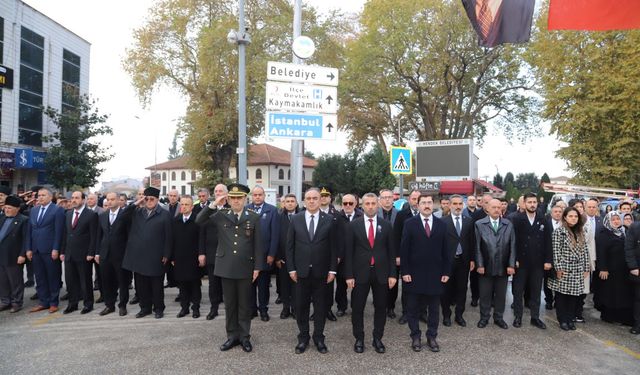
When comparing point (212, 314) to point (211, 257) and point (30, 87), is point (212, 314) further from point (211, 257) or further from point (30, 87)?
point (30, 87)

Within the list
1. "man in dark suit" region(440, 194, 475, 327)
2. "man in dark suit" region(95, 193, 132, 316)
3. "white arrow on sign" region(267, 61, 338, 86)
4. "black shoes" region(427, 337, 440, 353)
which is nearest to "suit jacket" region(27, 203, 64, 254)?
"man in dark suit" region(95, 193, 132, 316)

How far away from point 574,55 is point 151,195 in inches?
806

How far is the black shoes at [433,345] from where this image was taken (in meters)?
4.91

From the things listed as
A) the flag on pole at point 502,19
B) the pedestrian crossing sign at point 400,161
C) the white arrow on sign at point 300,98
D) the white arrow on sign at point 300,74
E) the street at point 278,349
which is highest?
the flag on pole at point 502,19

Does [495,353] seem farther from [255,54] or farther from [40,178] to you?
[40,178]

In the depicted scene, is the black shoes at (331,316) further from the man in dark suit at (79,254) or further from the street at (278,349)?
the man in dark suit at (79,254)

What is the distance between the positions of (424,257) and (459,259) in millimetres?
1478

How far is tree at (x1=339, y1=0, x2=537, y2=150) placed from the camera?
2255 cm

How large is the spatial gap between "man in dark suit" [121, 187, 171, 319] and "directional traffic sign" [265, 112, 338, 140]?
2.37 m

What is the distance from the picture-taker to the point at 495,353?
4.88m

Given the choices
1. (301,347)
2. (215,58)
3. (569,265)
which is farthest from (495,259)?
(215,58)

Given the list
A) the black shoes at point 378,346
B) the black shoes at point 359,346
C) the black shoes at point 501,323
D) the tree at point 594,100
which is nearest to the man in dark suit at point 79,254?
the black shoes at point 359,346

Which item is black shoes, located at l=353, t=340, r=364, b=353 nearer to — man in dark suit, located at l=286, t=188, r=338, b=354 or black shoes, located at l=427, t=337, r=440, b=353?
man in dark suit, located at l=286, t=188, r=338, b=354

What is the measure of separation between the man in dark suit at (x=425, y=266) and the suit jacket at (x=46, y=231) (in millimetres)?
5262
